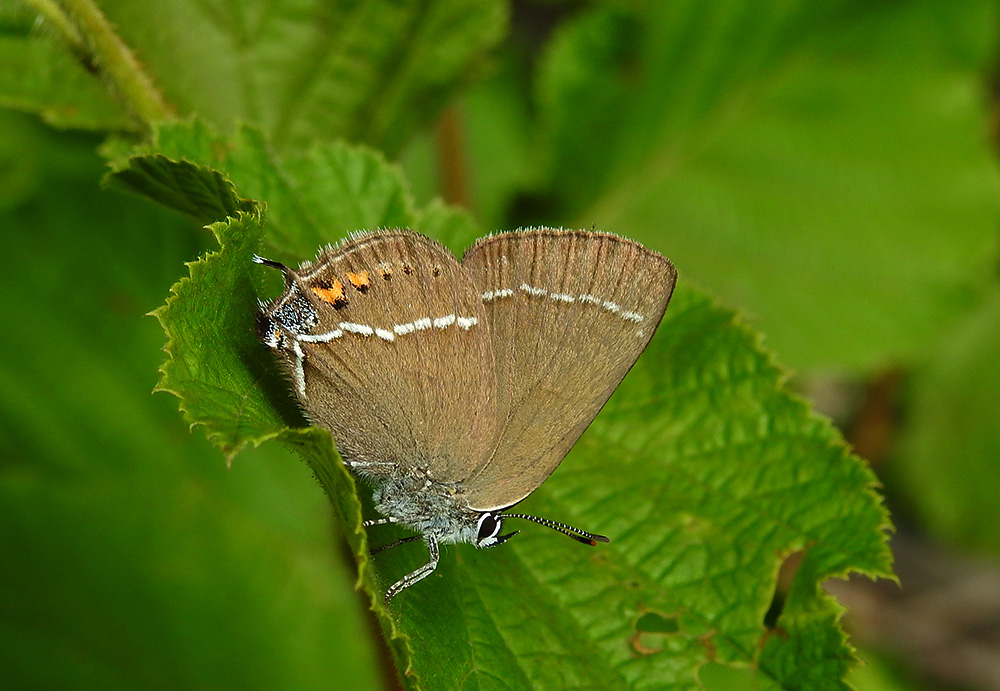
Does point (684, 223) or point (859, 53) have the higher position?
point (859, 53)

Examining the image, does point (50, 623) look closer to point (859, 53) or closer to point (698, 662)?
point (698, 662)

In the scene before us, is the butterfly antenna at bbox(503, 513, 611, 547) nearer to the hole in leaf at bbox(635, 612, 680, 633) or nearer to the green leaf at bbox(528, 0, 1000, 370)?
the hole in leaf at bbox(635, 612, 680, 633)

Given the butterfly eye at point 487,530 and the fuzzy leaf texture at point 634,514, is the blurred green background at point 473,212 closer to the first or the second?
the fuzzy leaf texture at point 634,514

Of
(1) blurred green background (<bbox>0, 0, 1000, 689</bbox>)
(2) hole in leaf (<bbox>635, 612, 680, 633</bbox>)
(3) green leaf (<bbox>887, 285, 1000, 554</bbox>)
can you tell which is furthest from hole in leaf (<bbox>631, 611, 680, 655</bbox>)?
(3) green leaf (<bbox>887, 285, 1000, 554</bbox>)

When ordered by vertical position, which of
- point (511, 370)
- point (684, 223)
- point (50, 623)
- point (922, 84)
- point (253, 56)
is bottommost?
point (50, 623)

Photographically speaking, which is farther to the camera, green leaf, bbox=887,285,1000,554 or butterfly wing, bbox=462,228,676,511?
green leaf, bbox=887,285,1000,554

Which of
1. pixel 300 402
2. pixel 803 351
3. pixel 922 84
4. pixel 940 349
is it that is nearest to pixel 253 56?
pixel 300 402

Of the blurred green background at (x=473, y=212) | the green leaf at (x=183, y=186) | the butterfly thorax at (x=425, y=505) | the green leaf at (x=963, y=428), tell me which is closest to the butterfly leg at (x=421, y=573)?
the butterfly thorax at (x=425, y=505)
